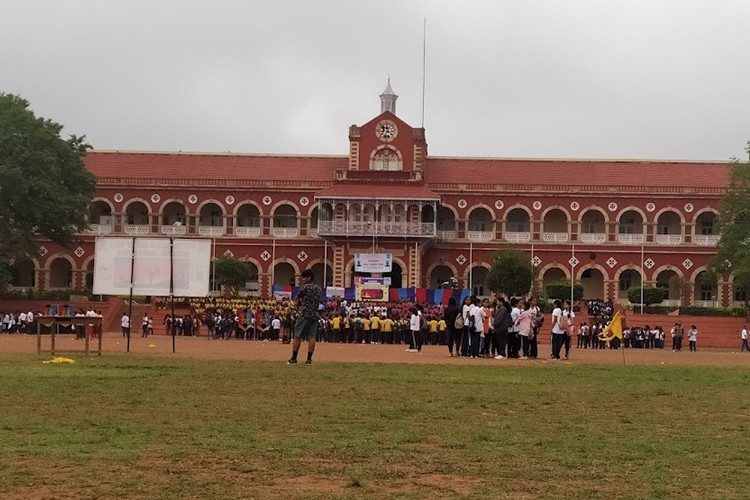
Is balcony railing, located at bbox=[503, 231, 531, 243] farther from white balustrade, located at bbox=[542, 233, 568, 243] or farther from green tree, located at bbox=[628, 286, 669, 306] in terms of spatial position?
green tree, located at bbox=[628, 286, 669, 306]

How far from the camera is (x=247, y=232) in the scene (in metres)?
54.5

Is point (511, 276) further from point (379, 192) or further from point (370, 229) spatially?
point (379, 192)

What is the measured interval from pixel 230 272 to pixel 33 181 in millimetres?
9914

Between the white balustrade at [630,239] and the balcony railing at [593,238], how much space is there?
77cm

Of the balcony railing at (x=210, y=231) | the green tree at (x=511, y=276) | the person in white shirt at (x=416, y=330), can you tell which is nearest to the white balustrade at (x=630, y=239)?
the green tree at (x=511, y=276)

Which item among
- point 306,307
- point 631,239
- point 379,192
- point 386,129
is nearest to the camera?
point 306,307

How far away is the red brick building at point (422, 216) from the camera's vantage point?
173ft

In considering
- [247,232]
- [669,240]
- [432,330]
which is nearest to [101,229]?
[247,232]

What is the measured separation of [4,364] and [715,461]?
→ 10.8 meters

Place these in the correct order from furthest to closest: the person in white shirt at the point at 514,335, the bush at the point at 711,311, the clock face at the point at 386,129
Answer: the clock face at the point at 386,129
the bush at the point at 711,311
the person in white shirt at the point at 514,335

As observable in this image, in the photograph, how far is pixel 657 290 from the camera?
155 feet

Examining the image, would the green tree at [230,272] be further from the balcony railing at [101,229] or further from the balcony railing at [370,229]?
the balcony railing at [101,229]

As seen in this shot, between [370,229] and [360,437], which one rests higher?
[370,229]

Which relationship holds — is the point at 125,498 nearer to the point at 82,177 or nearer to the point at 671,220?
the point at 82,177
